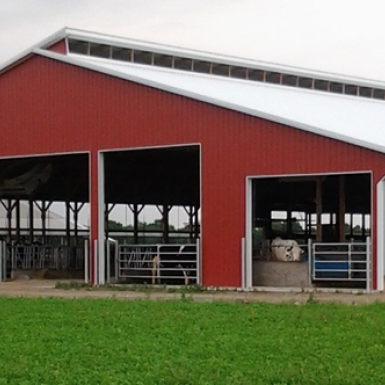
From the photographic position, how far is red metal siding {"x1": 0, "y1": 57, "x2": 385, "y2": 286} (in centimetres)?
2222

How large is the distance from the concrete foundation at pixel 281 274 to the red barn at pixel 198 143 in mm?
28

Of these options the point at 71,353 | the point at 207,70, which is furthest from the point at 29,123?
the point at 71,353

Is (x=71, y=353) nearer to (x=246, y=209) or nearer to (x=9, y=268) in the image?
(x=246, y=209)

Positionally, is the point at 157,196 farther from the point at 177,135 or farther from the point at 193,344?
the point at 193,344

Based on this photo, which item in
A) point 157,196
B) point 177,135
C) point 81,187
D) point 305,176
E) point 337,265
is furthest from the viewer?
point 157,196

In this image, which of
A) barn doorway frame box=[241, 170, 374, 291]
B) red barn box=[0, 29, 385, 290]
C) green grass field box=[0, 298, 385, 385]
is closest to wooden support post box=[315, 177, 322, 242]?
red barn box=[0, 29, 385, 290]

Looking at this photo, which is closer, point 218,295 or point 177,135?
point 218,295

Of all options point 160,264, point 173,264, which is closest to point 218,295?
point 173,264

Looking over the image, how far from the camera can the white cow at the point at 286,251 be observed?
2441 cm

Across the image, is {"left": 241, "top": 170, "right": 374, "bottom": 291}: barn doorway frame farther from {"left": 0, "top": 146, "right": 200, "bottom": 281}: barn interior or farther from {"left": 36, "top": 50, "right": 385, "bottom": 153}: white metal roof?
{"left": 0, "top": 146, "right": 200, "bottom": 281}: barn interior

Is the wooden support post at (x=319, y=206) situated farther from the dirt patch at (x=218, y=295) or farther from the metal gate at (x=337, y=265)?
the dirt patch at (x=218, y=295)

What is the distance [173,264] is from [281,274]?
3.31m

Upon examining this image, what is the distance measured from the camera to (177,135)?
24.3 m

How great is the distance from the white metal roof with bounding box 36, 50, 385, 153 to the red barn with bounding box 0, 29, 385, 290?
7 centimetres
